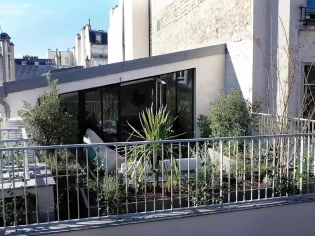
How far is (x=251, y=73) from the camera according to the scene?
8.01 metres

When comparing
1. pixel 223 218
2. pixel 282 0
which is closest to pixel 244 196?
pixel 223 218

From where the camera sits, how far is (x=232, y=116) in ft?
24.8

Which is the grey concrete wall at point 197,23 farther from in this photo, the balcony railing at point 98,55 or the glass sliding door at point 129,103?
the balcony railing at point 98,55

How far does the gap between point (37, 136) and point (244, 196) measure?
175 inches

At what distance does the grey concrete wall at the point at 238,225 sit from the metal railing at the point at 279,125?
1.62m

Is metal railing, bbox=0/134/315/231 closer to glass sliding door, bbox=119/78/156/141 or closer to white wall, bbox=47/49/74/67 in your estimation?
glass sliding door, bbox=119/78/156/141

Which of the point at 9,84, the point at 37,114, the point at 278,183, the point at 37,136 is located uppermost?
the point at 9,84

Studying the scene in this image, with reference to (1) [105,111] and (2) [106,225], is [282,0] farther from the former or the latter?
Result: (2) [106,225]

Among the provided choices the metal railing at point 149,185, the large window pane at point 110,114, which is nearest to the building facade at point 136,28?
the large window pane at point 110,114

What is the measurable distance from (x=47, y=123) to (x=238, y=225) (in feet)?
14.4

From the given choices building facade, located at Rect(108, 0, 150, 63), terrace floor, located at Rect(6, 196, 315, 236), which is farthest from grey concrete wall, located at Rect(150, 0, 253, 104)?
terrace floor, located at Rect(6, 196, 315, 236)

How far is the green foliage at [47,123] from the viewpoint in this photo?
6832 mm

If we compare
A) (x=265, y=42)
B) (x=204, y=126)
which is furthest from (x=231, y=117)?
(x=265, y=42)

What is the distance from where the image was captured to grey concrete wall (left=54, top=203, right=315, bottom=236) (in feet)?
13.4
